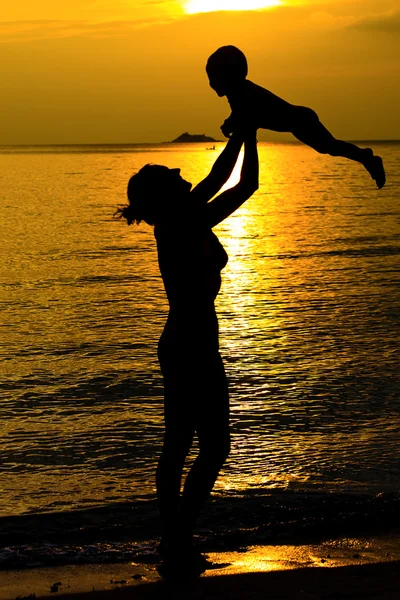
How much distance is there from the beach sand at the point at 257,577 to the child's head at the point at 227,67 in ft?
7.62

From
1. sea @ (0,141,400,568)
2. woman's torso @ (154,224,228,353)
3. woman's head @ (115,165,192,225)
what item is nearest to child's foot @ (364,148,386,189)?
woman's torso @ (154,224,228,353)

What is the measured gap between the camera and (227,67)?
4.12 metres

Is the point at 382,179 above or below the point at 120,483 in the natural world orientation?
above

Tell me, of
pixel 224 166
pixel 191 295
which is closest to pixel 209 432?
pixel 191 295

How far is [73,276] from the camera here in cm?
2411

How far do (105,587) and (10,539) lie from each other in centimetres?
167

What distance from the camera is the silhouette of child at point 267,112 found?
395cm

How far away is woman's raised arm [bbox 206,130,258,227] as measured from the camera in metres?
4.42

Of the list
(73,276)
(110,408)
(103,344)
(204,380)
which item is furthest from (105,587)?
(73,276)

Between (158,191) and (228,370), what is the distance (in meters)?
7.96

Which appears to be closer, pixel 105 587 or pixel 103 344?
pixel 105 587

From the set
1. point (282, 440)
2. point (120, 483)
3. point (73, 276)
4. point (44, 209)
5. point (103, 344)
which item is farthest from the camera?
point (44, 209)

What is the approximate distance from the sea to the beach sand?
0.38m

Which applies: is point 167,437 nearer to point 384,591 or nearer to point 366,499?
point 384,591
